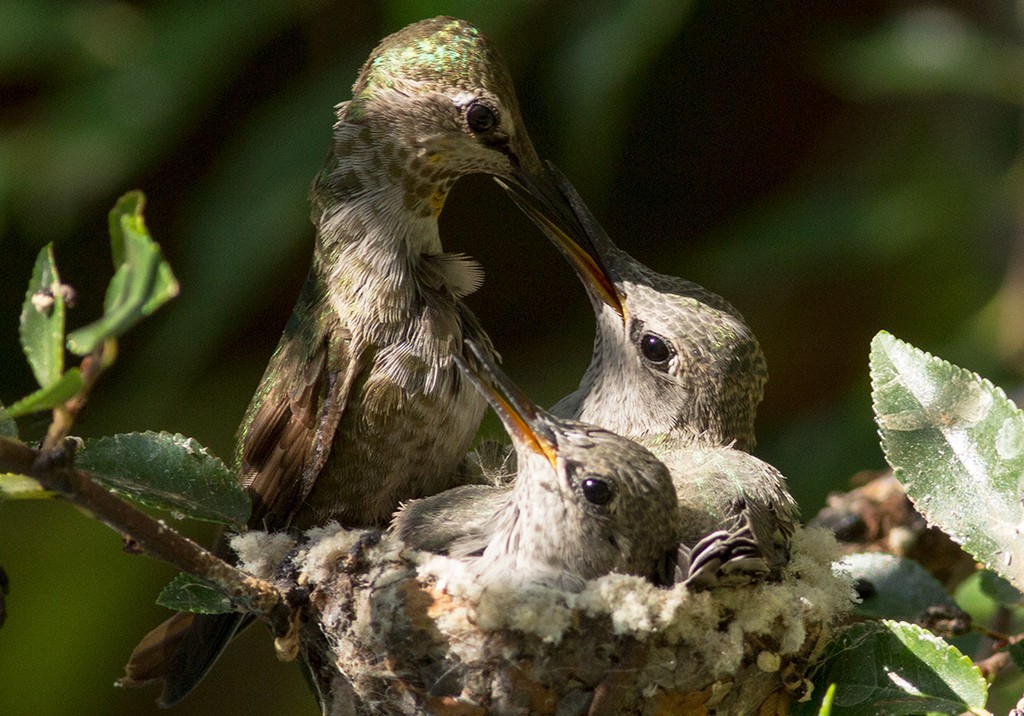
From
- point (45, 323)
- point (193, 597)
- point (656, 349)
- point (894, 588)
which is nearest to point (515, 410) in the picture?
point (656, 349)

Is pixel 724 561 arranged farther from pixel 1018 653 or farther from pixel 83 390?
pixel 83 390

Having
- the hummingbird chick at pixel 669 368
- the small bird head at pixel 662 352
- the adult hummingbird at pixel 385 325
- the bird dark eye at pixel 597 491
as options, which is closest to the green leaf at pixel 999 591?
the hummingbird chick at pixel 669 368

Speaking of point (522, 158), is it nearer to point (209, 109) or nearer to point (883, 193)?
point (883, 193)

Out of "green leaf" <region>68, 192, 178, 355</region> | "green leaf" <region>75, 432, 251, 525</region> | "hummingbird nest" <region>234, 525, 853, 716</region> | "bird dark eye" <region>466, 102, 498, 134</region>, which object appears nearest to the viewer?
"green leaf" <region>68, 192, 178, 355</region>

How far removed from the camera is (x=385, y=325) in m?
2.17

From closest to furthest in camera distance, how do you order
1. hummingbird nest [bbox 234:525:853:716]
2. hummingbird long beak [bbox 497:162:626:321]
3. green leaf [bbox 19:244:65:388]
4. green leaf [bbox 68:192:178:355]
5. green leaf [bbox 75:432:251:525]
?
green leaf [bbox 68:192:178:355] < green leaf [bbox 19:244:65:388] < green leaf [bbox 75:432:251:525] < hummingbird nest [bbox 234:525:853:716] < hummingbird long beak [bbox 497:162:626:321]

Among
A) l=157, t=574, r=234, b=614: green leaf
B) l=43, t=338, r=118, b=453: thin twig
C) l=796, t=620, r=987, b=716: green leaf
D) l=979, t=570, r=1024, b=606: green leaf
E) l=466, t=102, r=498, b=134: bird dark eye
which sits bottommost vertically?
l=979, t=570, r=1024, b=606: green leaf

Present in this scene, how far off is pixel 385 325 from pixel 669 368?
597 millimetres

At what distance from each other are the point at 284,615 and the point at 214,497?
0.21 m

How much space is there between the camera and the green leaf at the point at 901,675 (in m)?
1.69

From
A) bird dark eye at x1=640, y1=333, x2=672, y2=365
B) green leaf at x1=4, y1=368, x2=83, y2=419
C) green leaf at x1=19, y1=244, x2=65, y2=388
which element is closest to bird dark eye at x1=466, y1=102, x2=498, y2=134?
bird dark eye at x1=640, y1=333, x2=672, y2=365

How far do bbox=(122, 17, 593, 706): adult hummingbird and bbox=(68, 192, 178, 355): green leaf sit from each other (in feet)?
3.13

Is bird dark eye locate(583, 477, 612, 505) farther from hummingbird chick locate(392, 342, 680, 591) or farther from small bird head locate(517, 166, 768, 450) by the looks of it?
small bird head locate(517, 166, 768, 450)

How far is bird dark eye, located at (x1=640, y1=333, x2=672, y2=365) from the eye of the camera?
2.44 metres
